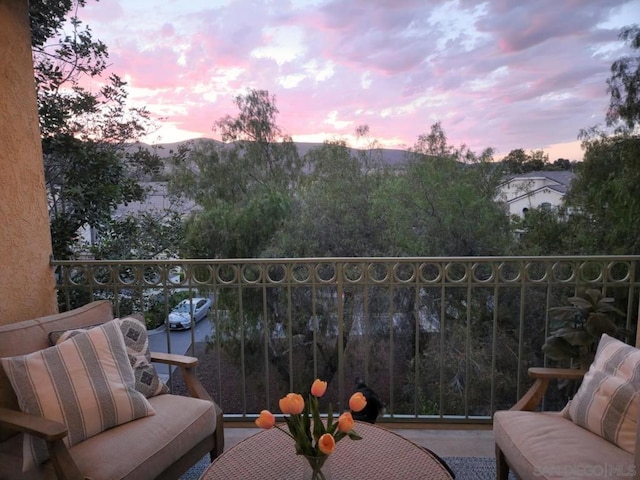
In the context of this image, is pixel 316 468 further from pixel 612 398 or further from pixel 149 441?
pixel 612 398

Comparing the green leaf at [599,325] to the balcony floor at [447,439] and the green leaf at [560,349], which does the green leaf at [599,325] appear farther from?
the balcony floor at [447,439]

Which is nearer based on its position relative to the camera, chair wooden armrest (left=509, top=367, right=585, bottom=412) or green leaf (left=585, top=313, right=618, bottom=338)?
chair wooden armrest (left=509, top=367, right=585, bottom=412)

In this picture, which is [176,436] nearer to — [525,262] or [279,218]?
[525,262]

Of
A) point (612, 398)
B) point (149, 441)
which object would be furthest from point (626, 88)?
point (149, 441)

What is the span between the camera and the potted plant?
6.23ft

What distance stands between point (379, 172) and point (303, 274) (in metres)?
1.96

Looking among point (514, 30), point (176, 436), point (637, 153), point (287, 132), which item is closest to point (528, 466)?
point (176, 436)

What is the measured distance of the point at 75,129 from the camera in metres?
3.75

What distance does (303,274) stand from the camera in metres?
5.86

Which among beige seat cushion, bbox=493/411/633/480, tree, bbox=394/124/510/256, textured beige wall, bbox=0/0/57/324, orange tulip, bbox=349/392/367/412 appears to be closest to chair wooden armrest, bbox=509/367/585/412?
beige seat cushion, bbox=493/411/633/480

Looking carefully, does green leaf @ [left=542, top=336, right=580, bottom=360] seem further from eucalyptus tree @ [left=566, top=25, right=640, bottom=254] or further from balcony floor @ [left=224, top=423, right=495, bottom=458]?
eucalyptus tree @ [left=566, top=25, right=640, bottom=254]

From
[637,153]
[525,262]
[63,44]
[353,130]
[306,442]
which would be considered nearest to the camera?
[306,442]

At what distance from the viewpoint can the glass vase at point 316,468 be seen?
43.0 inches

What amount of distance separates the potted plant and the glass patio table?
1.02m
